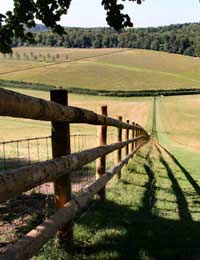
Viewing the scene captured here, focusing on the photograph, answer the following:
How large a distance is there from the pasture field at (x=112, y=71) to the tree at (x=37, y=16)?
90.4 m

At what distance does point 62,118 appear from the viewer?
373 centimetres

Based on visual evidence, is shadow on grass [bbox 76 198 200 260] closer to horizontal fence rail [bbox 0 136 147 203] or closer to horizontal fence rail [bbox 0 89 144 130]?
horizontal fence rail [bbox 0 136 147 203]

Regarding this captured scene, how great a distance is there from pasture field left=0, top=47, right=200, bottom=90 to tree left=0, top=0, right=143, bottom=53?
9039 centimetres

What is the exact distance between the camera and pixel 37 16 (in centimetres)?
750

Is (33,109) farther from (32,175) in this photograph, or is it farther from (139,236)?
(139,236)

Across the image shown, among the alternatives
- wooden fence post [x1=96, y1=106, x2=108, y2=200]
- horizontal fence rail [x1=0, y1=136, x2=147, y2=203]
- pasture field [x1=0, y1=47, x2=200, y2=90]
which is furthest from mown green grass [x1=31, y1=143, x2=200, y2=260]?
pasture field [x1=0, y1=47, x2=200, y2=90]

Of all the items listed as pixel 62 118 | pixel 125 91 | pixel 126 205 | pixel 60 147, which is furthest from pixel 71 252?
pixel 125 91

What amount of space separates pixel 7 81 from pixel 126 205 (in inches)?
3710

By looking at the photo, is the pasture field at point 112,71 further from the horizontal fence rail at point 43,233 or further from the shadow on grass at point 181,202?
the horizontal fence rail at point 43,233

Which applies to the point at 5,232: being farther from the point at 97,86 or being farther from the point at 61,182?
the point at 97,86

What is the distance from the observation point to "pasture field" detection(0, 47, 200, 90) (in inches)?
4141

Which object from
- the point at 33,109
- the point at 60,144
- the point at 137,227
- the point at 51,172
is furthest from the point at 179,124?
the point at 33,109

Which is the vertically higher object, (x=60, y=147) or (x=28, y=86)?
(x=60, y=147)

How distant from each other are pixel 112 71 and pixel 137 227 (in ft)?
374
